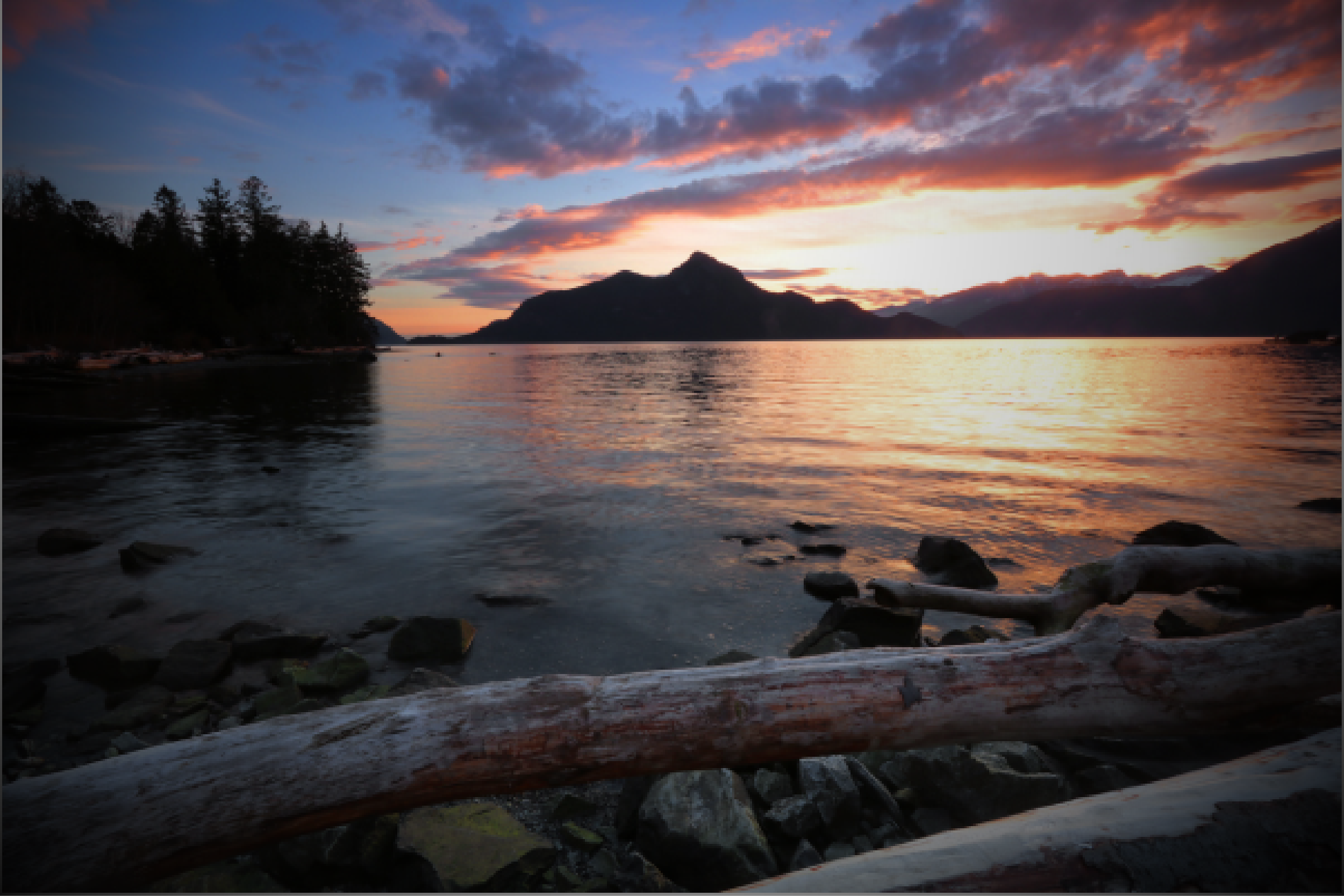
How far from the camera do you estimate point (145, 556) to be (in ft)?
29.4

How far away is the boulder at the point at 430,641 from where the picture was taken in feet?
21.0

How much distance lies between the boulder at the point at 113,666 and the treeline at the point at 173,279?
4668 cm

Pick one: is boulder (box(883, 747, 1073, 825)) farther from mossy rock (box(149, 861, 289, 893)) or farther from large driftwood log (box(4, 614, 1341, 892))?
mossy rock (box(149, 861, 289, 893))

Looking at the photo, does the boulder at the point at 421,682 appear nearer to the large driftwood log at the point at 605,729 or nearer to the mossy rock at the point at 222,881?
Result: the mossy rock at the point at 222,881

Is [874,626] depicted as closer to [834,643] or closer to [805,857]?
[834,643]

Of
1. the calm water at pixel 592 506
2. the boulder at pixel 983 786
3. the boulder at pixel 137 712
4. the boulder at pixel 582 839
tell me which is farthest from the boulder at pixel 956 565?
the boulder at pixel 137 712

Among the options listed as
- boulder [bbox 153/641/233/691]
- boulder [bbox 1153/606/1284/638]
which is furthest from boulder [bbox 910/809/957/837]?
boulder [bbox 153/641/233/691]

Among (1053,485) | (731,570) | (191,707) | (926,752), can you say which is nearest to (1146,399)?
(1053,485)

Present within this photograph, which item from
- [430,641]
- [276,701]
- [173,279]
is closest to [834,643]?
[430,641]

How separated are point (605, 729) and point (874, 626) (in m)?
4.40

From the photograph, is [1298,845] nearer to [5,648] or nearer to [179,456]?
[5,648]

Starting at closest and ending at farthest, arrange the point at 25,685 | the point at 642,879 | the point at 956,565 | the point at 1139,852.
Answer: the point at 1139,852 → the point at 642,879 → the point at 25,685 → the point at 956,565

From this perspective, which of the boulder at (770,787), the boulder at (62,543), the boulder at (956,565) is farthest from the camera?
the boulder at (62,543)

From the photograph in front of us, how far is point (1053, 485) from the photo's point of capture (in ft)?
47.8
